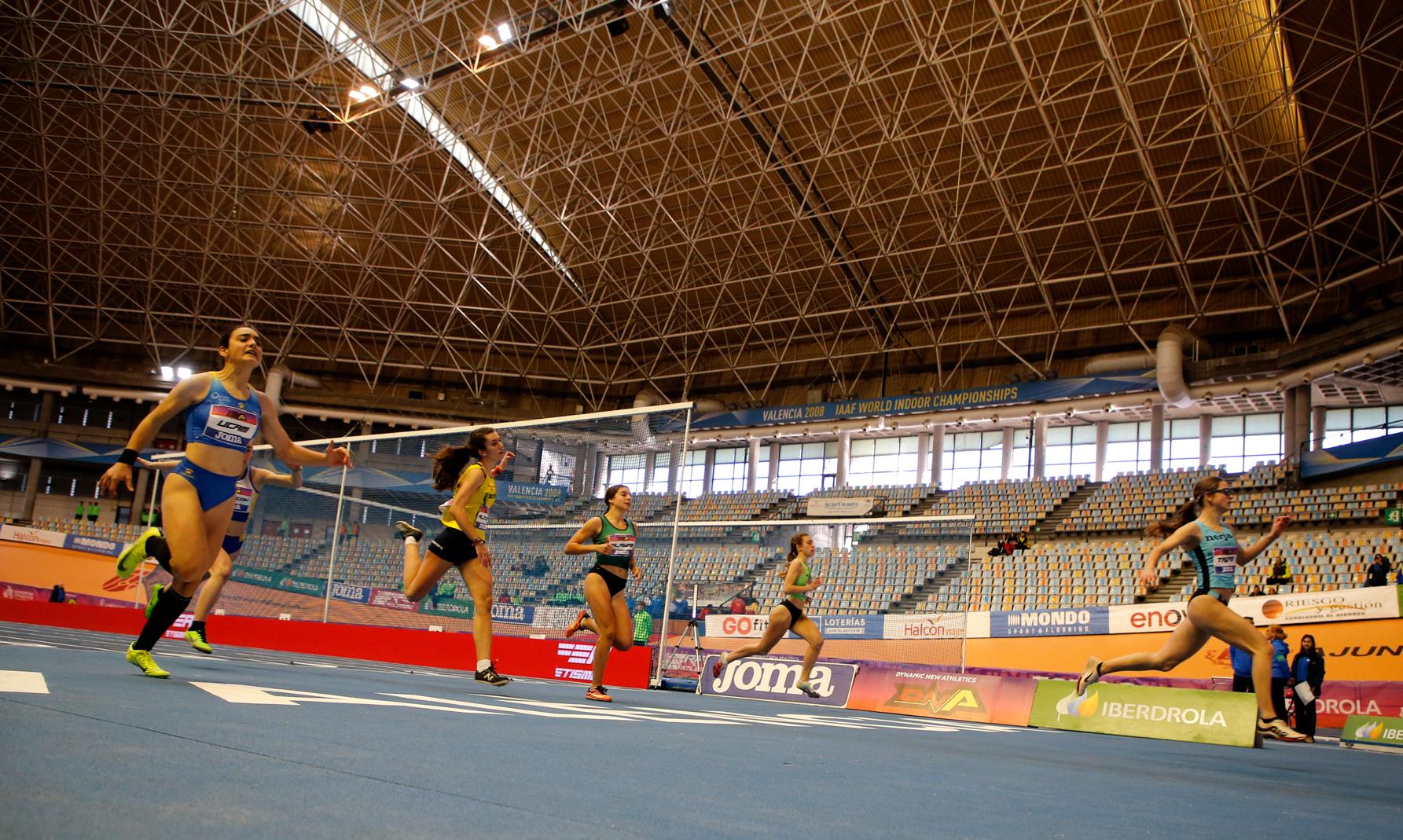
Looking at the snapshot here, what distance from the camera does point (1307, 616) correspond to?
1984 centimetres

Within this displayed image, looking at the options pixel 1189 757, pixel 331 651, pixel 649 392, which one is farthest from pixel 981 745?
pixel 649 392

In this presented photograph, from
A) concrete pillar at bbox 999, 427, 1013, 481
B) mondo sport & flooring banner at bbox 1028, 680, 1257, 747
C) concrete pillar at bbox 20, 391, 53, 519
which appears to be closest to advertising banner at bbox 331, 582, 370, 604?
mondo sport & flooring banner at bbox 1028, 680, 1257, 747

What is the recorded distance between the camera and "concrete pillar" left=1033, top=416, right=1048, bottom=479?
116 ft

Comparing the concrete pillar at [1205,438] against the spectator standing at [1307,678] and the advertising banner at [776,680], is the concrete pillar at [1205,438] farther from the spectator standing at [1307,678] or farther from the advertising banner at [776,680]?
the advertising banner at [776,680]

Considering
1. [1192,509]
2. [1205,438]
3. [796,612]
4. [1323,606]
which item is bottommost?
[796,612]

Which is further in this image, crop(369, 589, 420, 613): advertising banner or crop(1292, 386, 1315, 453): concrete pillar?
crop(1292, 386, 1315, 453): concrete pillar

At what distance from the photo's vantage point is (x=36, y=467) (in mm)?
43875

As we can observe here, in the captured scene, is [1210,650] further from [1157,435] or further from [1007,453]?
[1007,453]

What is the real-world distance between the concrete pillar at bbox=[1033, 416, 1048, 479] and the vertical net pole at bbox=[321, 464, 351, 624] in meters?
25.9

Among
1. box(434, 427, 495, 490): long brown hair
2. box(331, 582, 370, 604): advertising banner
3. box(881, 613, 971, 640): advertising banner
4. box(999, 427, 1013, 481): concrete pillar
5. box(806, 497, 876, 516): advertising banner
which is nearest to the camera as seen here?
box(434, 427, 495, 490): long brown hair

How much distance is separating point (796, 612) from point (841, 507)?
24.7 metres

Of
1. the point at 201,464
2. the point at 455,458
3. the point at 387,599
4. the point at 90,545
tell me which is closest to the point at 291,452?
the point at 201,464

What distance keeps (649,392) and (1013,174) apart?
1750 cm

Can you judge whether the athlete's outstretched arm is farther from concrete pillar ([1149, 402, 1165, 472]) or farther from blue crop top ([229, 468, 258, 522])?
concrete pillar ([1149, 402, 1165, 472])
